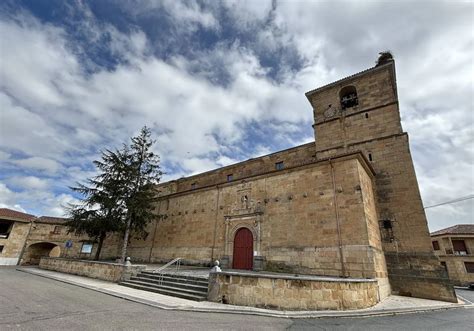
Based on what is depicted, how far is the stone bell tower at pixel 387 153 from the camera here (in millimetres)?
11070

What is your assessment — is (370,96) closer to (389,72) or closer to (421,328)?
(389,72)

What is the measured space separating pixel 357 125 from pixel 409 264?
821 centimetres

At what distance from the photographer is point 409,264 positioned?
37.0 feet

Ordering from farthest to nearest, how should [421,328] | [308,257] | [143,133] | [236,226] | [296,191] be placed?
[143,133] → [236,226] → [296,191] → [308,257] → [421,328]

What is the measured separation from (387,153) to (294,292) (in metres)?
10.4

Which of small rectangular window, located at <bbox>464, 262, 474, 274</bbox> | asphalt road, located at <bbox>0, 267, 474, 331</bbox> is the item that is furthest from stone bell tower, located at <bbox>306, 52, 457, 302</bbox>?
small rectangular window, located at <bbox>464, 262, 474, 274</bbox>

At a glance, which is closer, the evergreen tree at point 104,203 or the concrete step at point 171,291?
the concrete step at point 171,291

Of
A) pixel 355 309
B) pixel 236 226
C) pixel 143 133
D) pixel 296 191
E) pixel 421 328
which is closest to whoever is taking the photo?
pixel 421 328

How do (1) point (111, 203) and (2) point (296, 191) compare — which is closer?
(2) point (296, 191)

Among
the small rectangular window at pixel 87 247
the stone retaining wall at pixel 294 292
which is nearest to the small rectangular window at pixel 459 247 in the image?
the stone retaining wall at pixel 294 292

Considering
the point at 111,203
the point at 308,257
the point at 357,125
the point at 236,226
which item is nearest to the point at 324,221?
the point at 308,257

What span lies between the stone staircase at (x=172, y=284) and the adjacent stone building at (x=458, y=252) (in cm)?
2997

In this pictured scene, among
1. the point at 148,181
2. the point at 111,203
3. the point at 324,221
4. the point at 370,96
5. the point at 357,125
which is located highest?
the point at 370,96

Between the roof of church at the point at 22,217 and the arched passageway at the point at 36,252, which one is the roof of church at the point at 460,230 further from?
the arched passageway at the point at 36,252
